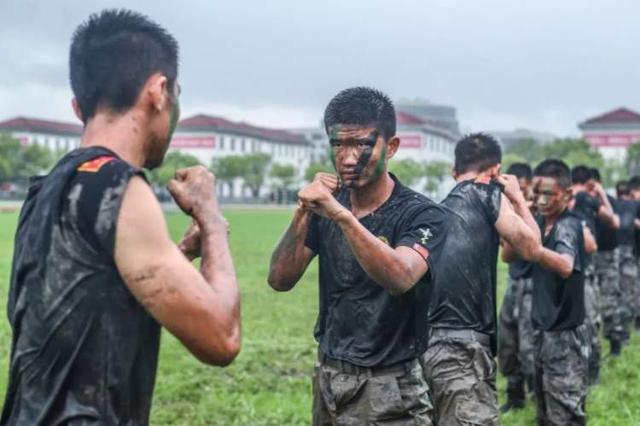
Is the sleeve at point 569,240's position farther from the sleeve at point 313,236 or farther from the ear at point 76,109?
the ear at point 76,109

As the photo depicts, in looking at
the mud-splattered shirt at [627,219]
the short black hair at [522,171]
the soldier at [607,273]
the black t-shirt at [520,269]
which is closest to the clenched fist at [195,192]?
the black t-shirt at [520,269]

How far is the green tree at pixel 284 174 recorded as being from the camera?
321 feet

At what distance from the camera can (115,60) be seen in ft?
9.07

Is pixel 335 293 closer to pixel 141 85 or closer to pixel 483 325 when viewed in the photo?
pixel 483 325

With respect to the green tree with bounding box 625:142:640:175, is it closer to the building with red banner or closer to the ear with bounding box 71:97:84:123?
the building with red banner

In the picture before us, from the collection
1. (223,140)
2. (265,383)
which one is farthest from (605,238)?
(223,140)

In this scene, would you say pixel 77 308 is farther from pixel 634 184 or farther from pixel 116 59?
pixel 634 184

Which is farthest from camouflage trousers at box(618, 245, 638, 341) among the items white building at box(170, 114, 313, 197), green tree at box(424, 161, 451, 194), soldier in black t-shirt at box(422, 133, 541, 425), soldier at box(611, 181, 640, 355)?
white building at box(170, 114, 313, 197)

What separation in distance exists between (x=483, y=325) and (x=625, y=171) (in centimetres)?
7578

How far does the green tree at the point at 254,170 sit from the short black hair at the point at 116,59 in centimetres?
9354

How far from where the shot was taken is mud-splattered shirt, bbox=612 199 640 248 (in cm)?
1305

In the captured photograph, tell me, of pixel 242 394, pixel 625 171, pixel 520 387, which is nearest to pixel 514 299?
pixel 520 387

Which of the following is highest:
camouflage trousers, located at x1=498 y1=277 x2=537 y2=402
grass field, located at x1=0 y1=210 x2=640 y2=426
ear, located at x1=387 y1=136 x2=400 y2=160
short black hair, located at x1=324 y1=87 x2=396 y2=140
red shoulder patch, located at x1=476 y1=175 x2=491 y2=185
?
short black hair, located at x1=324 y1=87 x2=396 y2=140

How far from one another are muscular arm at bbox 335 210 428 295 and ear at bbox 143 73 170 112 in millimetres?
1360
